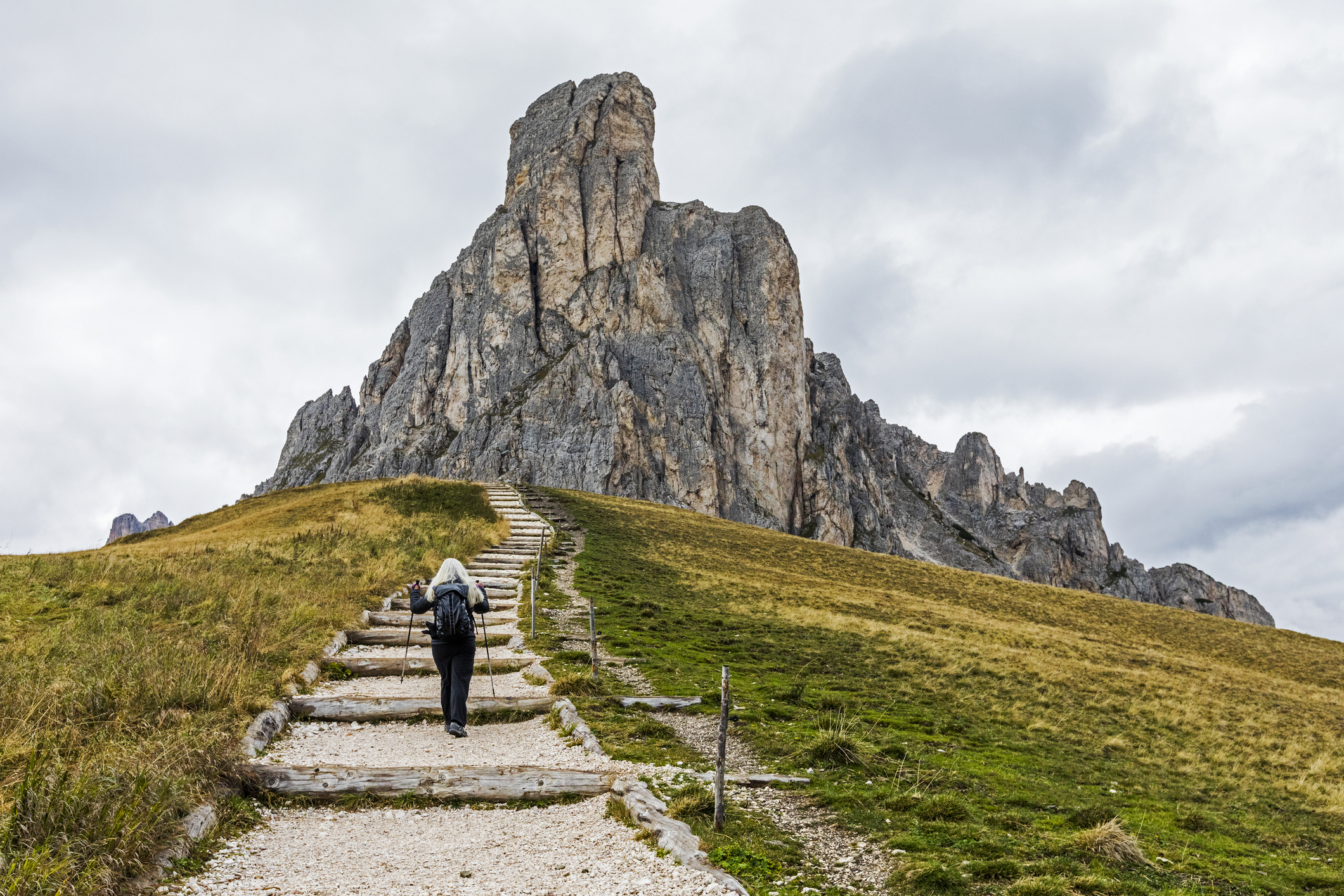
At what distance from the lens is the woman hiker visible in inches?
404

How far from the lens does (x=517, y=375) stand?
133 meters

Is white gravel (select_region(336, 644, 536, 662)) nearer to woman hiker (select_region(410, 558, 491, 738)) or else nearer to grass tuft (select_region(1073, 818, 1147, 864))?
woman hiker (select_region(410, 558, 491, 738))

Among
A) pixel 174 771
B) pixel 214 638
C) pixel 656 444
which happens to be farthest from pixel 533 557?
pixel 656 444

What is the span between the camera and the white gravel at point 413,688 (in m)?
11.6

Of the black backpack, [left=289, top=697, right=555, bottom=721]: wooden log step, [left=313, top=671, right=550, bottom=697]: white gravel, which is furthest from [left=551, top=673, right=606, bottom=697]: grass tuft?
the black backpack

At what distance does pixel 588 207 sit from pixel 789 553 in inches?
4574

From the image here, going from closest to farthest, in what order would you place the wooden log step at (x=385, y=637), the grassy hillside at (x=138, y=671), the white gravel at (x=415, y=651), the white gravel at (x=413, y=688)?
the grassy hillside at (x=138, y=671) → the white gravel at (x=413, y=688) → the white gravel at (x=415, y=651) → the wooden log step at (x=385, y=637)

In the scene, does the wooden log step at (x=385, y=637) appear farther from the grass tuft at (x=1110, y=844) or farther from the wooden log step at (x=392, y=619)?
the grass tuft at (x=1110, y=844)

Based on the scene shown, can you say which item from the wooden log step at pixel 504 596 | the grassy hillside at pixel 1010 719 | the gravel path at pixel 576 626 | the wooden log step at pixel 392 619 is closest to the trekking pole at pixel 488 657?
the wooden log step at pixel 392 619

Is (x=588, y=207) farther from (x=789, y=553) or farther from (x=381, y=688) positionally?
(x=381, y=688)

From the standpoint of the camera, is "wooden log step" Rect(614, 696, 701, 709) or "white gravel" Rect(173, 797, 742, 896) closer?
"white gravel" Rect(173, 797, 742, 896)

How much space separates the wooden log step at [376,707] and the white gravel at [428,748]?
0.44ft

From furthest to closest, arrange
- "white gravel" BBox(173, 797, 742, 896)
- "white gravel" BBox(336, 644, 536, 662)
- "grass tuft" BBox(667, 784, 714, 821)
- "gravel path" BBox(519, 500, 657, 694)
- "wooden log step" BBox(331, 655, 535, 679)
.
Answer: "gravel path" BBox(519, 500, 657, 694) → "white gravel" BBox(336, 644, 536, 662) → "wooden log step" BBox(331, 655, 535, 679) → "grass tuft" BBox(667, 784, 714, 821) → "white gravel" BBox(173, 797, 742, 896)

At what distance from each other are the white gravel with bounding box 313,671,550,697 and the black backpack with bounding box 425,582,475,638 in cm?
160
